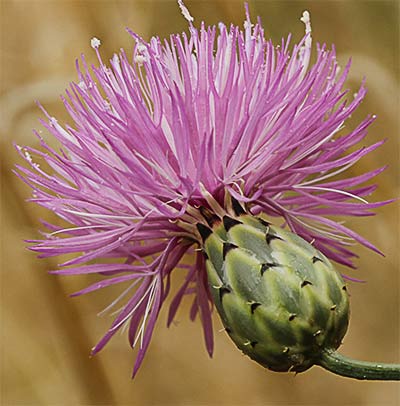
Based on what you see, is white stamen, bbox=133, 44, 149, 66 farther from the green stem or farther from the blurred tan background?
the blurred tan background

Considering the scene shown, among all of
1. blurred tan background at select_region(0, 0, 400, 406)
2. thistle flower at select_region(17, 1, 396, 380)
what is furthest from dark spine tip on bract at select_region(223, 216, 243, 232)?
blurred tan background at select_region(0, 0, 400, 406)

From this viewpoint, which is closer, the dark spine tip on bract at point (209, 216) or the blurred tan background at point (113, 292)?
the dark spine tip on bract at point (209, 216)

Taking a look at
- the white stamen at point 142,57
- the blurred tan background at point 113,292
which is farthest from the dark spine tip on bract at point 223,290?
the blurred tan background at point 113,292

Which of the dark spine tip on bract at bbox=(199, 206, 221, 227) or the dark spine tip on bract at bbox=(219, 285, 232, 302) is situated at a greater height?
the dark spine tip on bract at bbox=(199, 206, 221, 227)

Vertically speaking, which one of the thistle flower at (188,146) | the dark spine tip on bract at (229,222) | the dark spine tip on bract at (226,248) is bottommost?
the dark spine tip on bract at (226,248)

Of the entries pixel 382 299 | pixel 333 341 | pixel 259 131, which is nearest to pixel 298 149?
pixel 259 131

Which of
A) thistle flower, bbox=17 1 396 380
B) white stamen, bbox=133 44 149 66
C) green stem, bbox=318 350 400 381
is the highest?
white stamen, bbox=133 44 149 66

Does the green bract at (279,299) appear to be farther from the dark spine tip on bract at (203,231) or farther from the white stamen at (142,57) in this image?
the white stamen at (142,57)

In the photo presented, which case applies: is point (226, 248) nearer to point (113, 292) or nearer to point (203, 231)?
point (203, 231)
